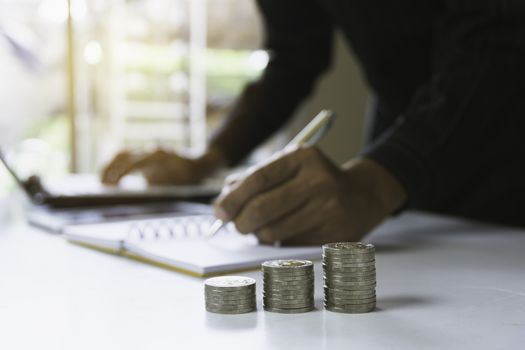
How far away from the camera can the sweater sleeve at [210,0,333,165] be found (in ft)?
7.26

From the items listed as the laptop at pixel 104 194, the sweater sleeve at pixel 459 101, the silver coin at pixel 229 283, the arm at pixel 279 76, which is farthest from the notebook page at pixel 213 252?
the arm at pixel 279 76

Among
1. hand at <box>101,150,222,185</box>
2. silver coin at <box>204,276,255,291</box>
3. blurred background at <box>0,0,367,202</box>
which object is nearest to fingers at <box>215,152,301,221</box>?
silver coin at <box>204,276,255,291</box>

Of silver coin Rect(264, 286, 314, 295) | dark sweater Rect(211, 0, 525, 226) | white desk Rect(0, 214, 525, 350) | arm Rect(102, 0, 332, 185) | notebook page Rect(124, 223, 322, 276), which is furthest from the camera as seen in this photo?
arm Rect(102, 0, 332, 185)

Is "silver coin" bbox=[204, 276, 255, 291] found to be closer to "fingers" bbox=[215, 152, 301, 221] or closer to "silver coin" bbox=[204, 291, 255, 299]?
"silver coin" bbox=[204, 291, 255, 299]

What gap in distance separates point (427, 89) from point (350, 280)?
722 mm

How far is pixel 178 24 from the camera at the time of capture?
581cm

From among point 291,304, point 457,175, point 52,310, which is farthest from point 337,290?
point 457,175

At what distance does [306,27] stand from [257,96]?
0.85 ft

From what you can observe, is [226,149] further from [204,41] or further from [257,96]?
[204,41]

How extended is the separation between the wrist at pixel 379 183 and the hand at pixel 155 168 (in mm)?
788

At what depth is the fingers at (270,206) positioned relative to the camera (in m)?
1.01

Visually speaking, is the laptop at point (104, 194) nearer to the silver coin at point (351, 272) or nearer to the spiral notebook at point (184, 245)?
the spiral notebook at point (184, 245)

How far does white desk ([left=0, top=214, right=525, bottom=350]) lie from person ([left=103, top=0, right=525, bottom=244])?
13 cm

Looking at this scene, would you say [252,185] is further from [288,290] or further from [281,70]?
[281,70]
